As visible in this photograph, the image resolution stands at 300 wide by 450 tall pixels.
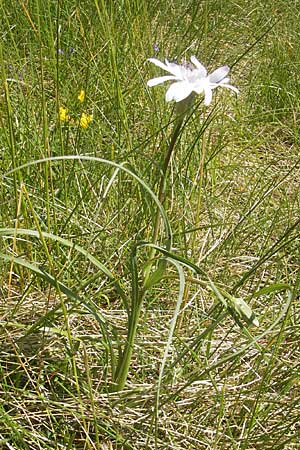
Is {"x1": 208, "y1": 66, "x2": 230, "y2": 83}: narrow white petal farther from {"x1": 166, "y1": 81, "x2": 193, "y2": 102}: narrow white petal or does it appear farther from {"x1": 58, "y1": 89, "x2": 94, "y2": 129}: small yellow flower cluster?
{"x1": 58, "y1": 89, "x2": 94, "y2": 129}: small yellow flower cluster

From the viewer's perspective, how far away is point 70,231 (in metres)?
1.14

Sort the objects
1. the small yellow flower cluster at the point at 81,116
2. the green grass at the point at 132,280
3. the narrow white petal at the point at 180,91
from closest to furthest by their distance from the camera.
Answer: the narrow white petal at the point at 180,91, the green grass at the point at 132,280, the small yellow flower cluster at the point at 81,116

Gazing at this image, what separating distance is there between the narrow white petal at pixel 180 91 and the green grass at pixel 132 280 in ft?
0.32

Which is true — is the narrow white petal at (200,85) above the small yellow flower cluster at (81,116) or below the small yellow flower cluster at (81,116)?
below

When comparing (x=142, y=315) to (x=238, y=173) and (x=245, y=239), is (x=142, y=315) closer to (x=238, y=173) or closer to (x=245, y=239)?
(x=245, y=239)

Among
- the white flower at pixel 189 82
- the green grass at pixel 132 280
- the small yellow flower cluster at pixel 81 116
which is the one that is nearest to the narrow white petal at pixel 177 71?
the white flower at pixel 189 82

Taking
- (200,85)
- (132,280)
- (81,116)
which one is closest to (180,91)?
(200,85)

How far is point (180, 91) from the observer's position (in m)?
0.70

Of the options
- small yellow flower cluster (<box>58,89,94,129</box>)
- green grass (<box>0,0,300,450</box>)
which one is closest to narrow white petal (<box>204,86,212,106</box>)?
green grass (<box>0,0,300,450</box>)

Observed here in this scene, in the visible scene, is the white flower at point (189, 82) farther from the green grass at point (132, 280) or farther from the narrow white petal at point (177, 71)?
the green grass at point (132, 280)

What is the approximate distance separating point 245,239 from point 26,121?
1.59 ft

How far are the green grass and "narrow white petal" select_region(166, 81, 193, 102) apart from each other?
0.10m

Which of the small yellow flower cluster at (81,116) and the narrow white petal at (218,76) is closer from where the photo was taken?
the narrow white petal at (218,76)

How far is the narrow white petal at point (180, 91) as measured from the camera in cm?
69
